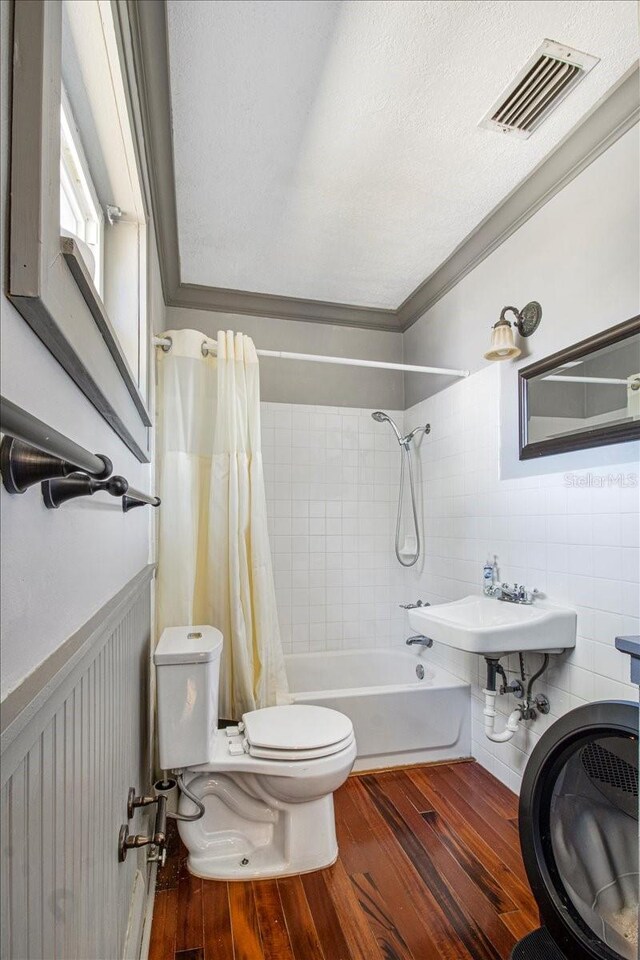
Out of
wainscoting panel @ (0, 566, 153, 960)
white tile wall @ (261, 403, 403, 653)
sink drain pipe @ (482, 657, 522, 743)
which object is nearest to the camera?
wainscoting panel @ (0, 566, 153, 960)

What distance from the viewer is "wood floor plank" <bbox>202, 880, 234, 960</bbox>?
4.33 ft

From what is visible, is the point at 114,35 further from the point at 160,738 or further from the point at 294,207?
the point at 160,738

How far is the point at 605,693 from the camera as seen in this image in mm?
1646

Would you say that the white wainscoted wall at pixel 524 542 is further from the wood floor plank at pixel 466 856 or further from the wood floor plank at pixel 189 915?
the wood floor plank at pixel 189 915

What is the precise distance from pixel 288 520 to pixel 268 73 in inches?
80.2

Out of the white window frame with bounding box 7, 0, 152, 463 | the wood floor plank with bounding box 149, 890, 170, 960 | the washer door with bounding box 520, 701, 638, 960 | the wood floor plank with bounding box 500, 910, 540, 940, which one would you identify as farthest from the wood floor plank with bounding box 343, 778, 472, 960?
the white window frame with bounding box 7, 0, 152, 463

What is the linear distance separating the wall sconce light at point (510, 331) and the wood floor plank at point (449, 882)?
5.98 feet

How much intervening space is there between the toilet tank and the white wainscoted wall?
125 cm

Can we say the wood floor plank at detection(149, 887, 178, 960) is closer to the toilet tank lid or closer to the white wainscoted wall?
the toilet tank lid

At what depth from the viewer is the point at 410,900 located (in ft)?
4.86

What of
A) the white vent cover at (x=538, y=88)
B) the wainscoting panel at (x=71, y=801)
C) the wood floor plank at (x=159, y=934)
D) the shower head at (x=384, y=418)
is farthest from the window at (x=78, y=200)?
the shower head at (x=384, y=418)

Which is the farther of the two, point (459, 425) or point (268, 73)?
point (459, 425)

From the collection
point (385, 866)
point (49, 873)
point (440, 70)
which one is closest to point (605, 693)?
point (385, 866)

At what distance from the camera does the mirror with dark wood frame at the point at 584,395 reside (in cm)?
158
